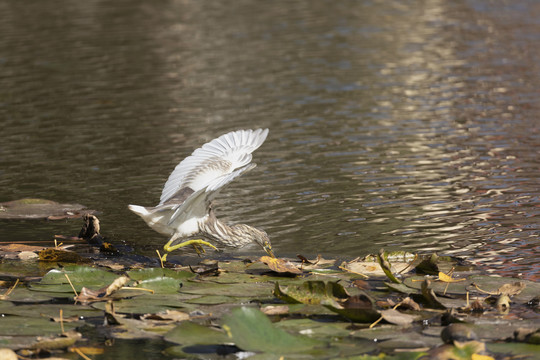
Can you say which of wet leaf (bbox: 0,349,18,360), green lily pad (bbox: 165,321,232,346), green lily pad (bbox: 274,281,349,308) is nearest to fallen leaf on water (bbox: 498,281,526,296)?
green lily pad (bbox: 274,281,349,308)

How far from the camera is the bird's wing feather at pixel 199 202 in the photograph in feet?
18.1

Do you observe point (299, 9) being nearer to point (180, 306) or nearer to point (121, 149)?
point (121, 149)

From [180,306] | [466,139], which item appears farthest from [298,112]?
[180,306]

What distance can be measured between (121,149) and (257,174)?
2181 millimetres

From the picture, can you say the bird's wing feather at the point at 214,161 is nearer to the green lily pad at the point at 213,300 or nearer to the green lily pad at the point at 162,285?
the green lily pad at the point at 162,285

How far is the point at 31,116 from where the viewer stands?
1208 cm

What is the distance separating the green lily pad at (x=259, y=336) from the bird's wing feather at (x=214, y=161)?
230 cm

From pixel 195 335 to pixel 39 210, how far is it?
12.1 ft

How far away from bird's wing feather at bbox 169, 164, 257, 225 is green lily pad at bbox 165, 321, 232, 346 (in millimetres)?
1231

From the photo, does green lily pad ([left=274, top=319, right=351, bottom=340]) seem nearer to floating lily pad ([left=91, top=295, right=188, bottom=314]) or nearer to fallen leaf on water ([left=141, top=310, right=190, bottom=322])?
fallen leaf on water ([left=141, top=310, right=190, bottom=322])

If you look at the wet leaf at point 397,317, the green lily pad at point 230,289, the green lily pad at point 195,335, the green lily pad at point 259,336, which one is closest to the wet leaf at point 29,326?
the green lily pad at point 195,335

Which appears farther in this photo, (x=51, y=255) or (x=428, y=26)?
(x=428, y=26)

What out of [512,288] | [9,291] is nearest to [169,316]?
[9,291]

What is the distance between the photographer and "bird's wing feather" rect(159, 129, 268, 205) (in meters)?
6.47
